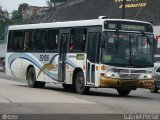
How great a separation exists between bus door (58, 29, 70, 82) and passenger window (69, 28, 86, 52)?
A: 399mm

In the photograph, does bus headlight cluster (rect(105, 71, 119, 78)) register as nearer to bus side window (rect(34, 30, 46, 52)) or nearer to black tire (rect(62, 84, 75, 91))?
black tire (rect(62, 84, 75, 91))

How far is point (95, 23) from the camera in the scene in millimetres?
21672

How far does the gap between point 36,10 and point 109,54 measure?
127m

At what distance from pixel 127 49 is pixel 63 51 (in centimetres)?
352

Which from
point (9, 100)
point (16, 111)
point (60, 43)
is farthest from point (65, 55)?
point (16, 111)

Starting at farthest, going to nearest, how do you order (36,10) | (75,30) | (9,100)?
(36,10) < (75,30) < (9,100)

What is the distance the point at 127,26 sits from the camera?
21750 mm

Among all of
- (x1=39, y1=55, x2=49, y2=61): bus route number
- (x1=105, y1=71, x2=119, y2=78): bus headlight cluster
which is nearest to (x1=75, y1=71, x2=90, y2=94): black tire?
(x1=105, y1=71, x2=119, y2=78): bus headlight cluster

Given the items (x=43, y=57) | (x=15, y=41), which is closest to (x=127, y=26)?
(x=43, y=57)

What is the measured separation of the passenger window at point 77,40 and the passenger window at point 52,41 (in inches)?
54.7

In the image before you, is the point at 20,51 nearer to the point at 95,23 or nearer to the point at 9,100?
the point at 95,23

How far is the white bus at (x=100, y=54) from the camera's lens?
Answer: 69.2ft

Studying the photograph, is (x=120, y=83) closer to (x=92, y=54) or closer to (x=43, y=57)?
(x=92, y=54)

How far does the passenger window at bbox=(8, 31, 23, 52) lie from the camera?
2778cm
